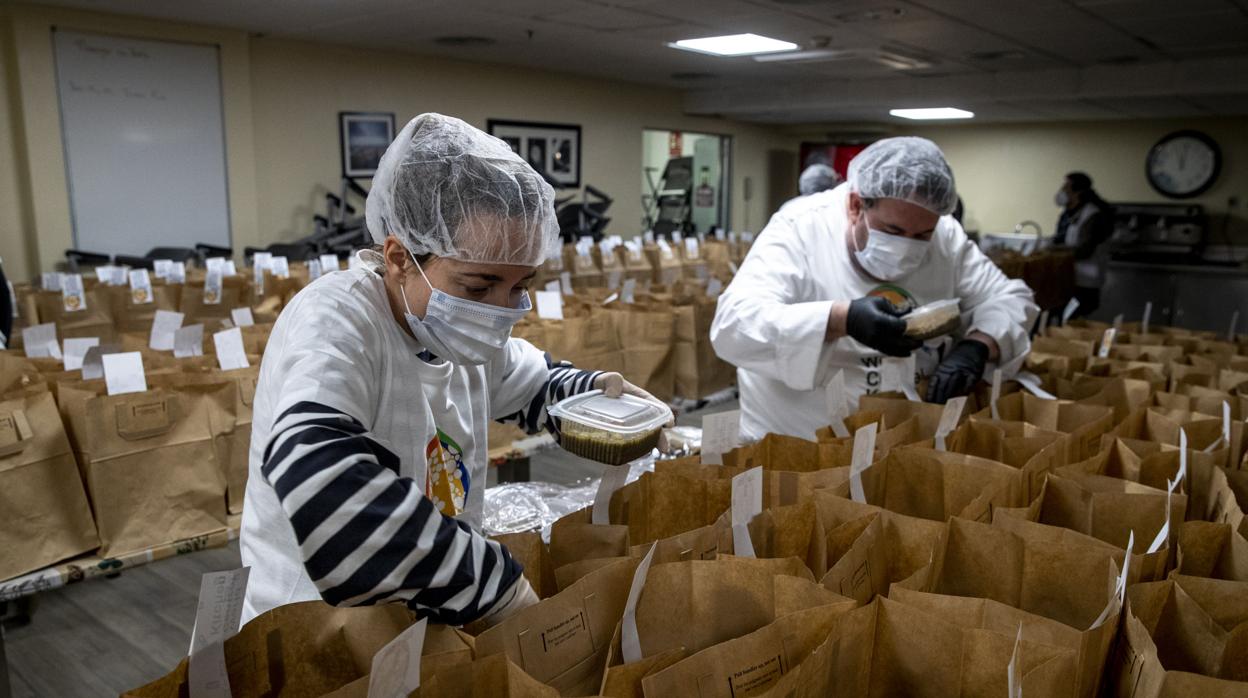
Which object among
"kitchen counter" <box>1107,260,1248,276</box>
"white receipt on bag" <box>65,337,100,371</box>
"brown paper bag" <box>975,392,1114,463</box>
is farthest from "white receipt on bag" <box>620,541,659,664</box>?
"kitchen counter" <box>1107,260,1248,276</box>

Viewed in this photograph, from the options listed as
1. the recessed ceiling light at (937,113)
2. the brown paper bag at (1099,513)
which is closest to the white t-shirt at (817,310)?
the brown paper bag at (1099,513)

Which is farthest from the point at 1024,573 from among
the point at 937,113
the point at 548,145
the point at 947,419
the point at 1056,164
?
the point at 1056,164

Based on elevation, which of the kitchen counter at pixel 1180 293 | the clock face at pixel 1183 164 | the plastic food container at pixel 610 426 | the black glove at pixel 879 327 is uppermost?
the clock face at pixel 1183 164

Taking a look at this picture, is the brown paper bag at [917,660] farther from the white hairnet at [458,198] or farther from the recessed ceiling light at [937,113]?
the recessed ceiling light at [937,113]

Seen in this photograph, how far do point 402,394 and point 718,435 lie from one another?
531 mm

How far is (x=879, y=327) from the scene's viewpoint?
1701mm

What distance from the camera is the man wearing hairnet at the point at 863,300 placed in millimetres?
1798

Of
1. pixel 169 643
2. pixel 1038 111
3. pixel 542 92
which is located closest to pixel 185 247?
pixel 542 92

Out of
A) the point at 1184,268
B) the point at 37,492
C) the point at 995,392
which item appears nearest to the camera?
the point at 995,392

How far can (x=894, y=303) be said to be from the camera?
1971mm

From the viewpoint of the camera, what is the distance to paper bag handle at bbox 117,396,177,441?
210 centimetres

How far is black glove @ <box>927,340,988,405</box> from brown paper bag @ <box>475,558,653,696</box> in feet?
3.81

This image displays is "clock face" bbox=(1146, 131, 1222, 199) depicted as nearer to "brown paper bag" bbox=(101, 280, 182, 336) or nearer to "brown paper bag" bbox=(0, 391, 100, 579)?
"brown paper bag" bbox=(101, 280, 182, 336)

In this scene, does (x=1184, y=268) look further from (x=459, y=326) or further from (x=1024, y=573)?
(x=459, y=326)
